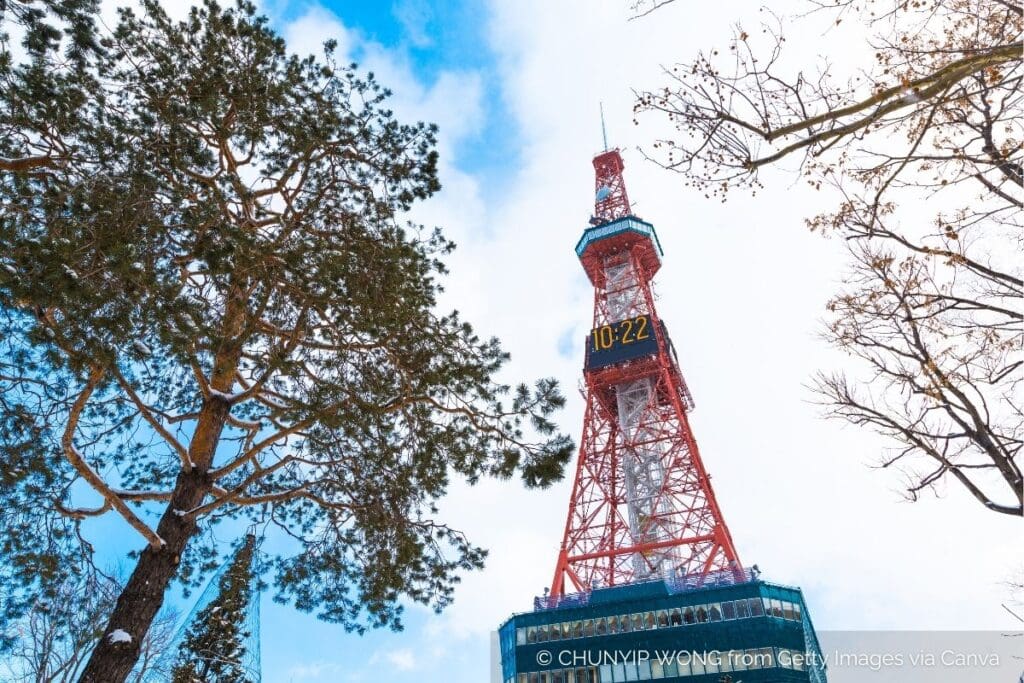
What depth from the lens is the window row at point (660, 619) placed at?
83.7 feet

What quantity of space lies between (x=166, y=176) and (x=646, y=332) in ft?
103

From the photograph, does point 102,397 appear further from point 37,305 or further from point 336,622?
point 336,622

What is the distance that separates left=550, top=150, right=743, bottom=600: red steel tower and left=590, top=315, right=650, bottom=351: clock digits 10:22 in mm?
61

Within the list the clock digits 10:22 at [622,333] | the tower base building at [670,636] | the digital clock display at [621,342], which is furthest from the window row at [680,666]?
the clock digits 10:22 at [622,333]

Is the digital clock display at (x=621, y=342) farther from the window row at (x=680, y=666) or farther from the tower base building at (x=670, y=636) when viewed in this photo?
the window row at (x=680, y=666)

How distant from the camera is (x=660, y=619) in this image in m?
26.6

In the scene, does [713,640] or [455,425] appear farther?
[713,640]

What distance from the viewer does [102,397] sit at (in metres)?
6.57

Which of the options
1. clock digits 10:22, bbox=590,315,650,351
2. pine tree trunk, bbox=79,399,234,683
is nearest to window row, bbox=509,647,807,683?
clock digits 10:22, bbox=590,315,650,351

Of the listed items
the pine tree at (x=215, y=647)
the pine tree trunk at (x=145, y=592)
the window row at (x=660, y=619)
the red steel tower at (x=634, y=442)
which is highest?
the red steel tower at (x=634, y=442)

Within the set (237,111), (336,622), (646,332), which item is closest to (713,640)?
(646,332)

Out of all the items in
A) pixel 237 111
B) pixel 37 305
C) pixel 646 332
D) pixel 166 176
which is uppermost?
pixel 646 332

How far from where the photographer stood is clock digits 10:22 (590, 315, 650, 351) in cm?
3528

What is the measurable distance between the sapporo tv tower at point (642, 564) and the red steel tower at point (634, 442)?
0.23ft
